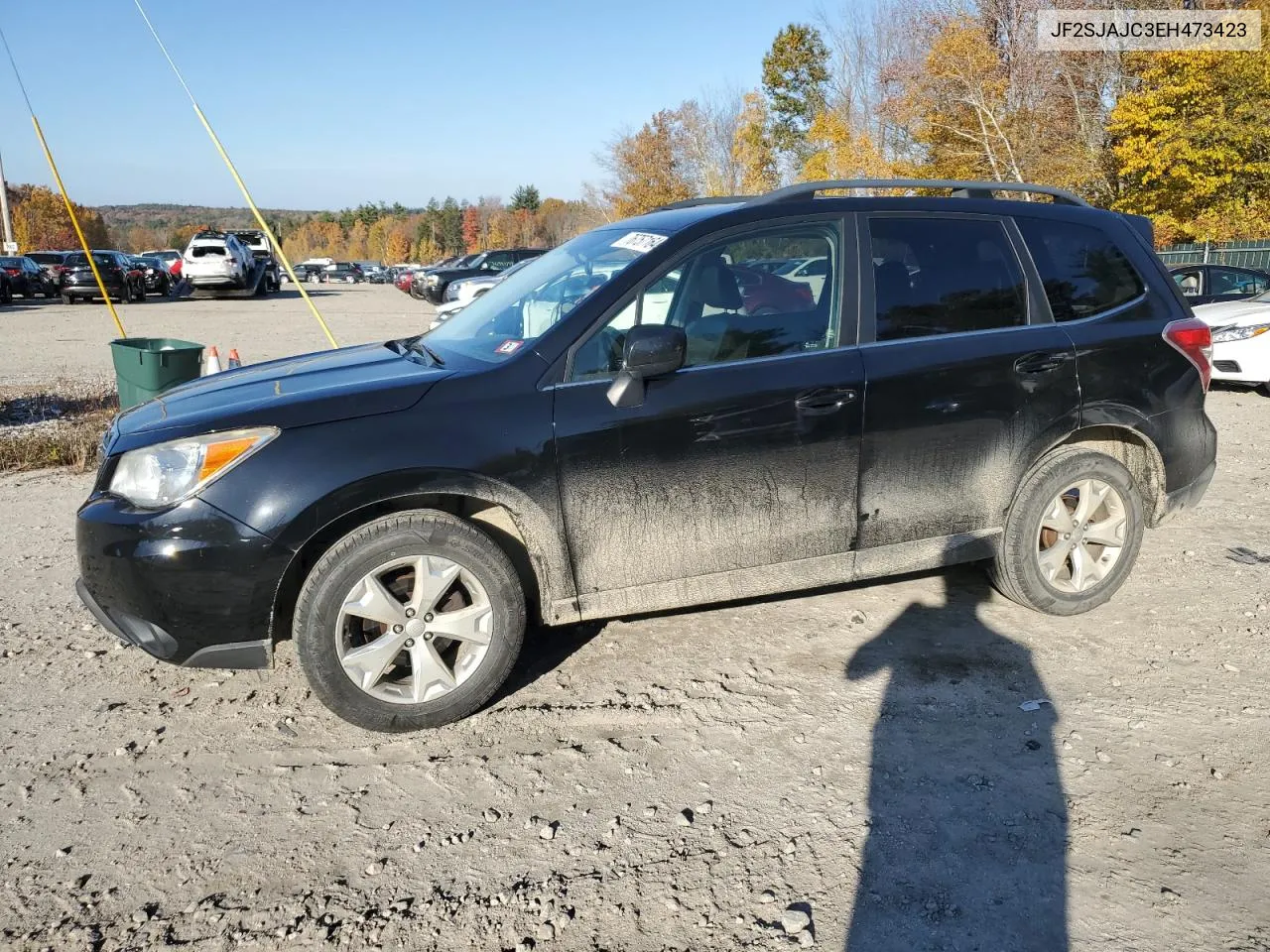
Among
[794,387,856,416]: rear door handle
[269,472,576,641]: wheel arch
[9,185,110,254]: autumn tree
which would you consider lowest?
[269,472,576,641]: wheel arch

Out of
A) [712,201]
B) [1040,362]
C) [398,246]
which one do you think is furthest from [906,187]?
[398,246]

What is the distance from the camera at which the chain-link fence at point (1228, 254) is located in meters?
25.2

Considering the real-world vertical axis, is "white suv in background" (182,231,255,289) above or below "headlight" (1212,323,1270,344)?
above

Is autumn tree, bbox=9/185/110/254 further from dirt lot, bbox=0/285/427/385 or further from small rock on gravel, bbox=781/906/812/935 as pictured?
small rock on gravel, bbox=781/906/812/935

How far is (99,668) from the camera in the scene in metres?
3.91

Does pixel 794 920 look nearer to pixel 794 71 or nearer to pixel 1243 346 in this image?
pixel 1243 346

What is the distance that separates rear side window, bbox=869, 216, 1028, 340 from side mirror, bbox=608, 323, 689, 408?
3.11 ft

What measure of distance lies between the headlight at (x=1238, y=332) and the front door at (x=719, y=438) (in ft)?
28.3

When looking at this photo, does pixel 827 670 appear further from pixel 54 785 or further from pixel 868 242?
pixel 54 785

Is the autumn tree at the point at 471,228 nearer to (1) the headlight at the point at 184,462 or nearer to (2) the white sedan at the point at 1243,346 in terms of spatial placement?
(2) the white sedan at the point at 1243,346

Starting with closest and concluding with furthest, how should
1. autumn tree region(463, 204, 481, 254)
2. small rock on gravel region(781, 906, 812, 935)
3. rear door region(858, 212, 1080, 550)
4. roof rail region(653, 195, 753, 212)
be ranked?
small rock on gravel region(781, 906, 812, 935) < rear door region(858, 212, 1080, 550) < roof rail region(653, 195, 753, 212) < autumn tree region(463, 204, 481, 254)

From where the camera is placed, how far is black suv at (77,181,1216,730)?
3145mm

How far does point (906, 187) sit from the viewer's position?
4133 mm

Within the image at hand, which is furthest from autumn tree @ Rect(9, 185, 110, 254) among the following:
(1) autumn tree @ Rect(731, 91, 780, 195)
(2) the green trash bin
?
(2) the green trash bin
